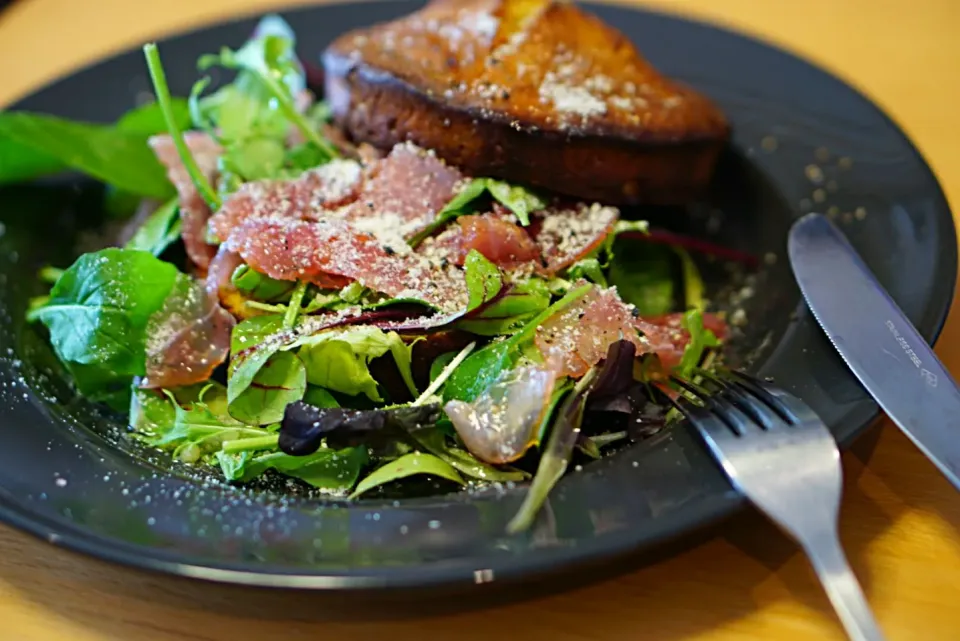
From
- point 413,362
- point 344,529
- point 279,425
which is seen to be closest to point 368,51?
point 413,362

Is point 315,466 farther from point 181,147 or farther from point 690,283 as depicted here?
point 690,283

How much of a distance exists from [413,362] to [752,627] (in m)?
0.82

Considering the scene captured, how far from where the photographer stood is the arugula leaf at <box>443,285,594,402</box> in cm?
165

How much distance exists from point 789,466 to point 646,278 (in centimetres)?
94

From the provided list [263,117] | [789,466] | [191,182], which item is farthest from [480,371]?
[263,117]

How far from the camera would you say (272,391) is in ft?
5.63

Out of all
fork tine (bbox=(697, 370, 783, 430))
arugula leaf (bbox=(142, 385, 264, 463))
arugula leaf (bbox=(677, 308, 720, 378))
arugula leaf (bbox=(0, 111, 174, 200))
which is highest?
arugula leaf (bbox=(0, 111, 174, 200))

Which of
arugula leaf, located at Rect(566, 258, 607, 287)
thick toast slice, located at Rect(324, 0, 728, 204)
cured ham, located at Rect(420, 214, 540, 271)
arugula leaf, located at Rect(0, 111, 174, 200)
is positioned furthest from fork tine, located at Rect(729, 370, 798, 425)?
arugula leaf, located at Rect(0, 111, 174, 200)

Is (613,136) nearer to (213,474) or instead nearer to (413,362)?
(413,362)

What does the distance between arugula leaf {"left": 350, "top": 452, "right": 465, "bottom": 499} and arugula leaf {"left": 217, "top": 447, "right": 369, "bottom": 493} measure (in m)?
0.04

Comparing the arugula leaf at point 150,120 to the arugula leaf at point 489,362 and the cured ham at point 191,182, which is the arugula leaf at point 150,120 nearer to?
the cured ham at point 191,182

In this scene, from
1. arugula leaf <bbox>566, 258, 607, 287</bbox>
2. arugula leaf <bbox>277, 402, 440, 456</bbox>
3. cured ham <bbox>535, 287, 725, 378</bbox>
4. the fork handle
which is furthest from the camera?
arugula leaf <bbox>566, 258, 607, 287</bbox>

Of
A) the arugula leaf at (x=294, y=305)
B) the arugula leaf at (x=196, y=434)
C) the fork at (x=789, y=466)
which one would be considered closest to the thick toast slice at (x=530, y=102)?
the arugula leaf at (x=294, y=305)

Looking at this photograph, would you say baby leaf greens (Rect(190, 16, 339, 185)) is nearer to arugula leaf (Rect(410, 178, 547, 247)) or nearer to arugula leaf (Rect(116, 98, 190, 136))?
arugula leaf (Rect(116, 98, 190, 136))
